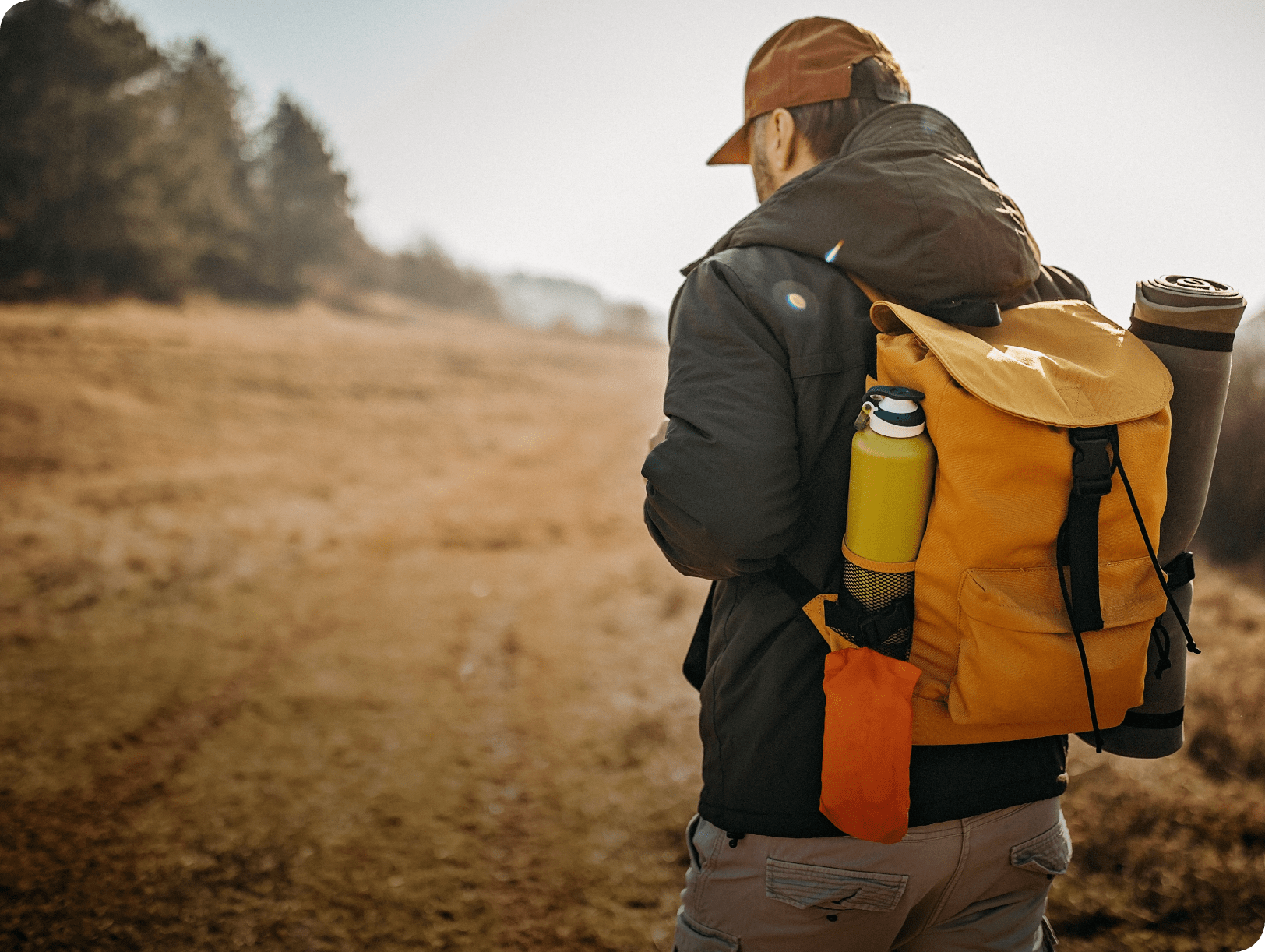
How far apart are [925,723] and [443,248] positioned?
145 ft

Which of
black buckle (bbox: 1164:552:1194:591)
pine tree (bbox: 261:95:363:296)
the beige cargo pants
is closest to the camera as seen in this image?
the beige cargo pants

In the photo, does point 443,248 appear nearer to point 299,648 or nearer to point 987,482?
point 299,648

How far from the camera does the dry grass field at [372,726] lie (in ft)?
9.96

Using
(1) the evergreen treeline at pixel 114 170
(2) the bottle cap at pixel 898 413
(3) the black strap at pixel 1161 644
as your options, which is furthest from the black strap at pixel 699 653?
(1) the evergreen treeline at pixel 114 170

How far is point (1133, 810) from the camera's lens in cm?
347

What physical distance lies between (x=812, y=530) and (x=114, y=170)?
2072 centimetres

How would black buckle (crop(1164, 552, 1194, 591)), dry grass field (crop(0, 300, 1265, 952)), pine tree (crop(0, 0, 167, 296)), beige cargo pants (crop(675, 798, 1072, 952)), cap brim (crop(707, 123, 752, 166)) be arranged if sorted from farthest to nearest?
pine tree (crop(0, 0, 167, 296))
dry grass field (crop(0, 300, 1265, 952))
cap brim (crop(707, 123, 752, 166))
black buckle (crop(1164, 552, 1194, 591))
beige cargo pants (crop(675, 798, 1072, 952))

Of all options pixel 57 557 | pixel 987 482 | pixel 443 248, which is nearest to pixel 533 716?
pixel 987 482

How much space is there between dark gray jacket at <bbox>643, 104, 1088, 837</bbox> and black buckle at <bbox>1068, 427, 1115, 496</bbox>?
401mm

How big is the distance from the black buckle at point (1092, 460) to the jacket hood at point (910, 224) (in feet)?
1.27

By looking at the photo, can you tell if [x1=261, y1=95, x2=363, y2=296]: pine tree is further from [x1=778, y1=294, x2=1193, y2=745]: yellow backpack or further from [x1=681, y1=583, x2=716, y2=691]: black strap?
[x1=778, y1=294, x2=1193, y2=745]: yellow backpack

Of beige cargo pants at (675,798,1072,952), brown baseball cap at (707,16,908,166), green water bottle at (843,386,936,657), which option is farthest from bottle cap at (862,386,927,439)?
brown baseball cap at (707,16,908,166)

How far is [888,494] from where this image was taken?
1304 mm

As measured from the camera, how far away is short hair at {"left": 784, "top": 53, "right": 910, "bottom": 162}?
5.83 ft
